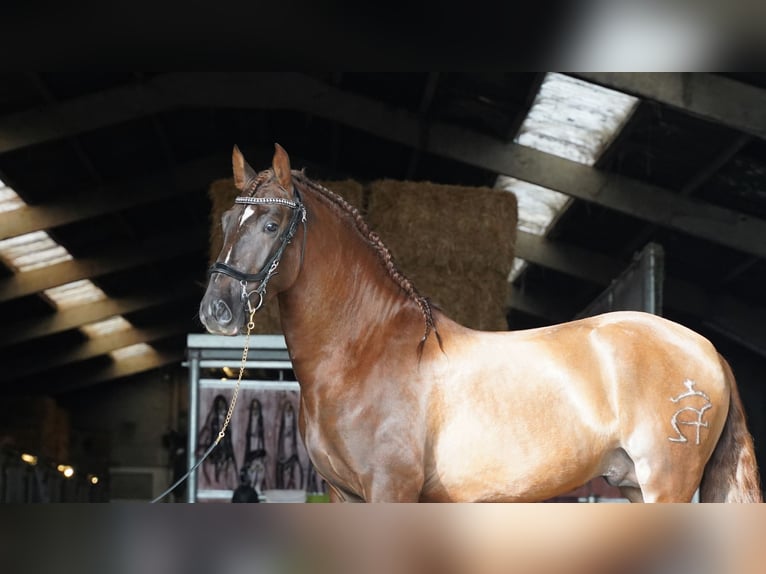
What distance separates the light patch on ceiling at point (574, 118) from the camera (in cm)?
794

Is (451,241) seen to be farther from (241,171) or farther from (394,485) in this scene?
(394,485)

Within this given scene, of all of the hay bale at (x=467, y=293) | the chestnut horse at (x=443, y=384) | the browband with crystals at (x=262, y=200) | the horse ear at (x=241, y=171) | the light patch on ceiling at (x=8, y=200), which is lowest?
the chestnut horse at (x=443, y=384)

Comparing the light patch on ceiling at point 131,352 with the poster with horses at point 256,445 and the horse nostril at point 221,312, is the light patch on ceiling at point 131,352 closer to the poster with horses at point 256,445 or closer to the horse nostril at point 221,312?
the poster with horses at point 256,445

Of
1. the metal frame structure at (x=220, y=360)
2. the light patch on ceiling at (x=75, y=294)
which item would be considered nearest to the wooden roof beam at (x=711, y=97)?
the metal frame structure at (x=220, y=360)

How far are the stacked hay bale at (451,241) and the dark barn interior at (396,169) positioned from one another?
1075 mm

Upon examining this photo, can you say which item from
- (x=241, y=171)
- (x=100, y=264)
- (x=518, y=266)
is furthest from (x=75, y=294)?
(x=241, y=171)

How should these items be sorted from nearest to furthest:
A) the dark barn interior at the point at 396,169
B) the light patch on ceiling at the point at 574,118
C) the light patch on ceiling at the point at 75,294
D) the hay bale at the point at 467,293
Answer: the hay bale at the point at 467,293
the light patch on ceiling at the point at 574,118
the dark barn interior at the point at 396,169
the light patch on ceiling at the point at 75,294

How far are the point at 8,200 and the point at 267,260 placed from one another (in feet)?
27.6

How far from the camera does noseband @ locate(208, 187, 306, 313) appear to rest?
2.60 m

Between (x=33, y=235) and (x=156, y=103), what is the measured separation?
3.62m

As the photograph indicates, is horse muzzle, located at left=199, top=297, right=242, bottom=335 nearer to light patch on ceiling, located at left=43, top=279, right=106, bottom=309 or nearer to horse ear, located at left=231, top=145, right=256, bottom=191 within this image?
horse ear, located at left=231, top=145, right=256, bottom=191

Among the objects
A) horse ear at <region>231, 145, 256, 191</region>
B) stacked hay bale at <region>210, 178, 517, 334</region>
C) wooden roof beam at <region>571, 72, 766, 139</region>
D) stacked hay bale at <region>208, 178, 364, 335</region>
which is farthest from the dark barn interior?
horse ear at <region>231, 145, 256, 191</region>

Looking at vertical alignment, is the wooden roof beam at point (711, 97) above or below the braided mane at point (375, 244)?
above

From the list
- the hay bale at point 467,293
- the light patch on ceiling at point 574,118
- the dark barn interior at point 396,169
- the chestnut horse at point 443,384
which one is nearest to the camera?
the chestnut horse at point 443,384
